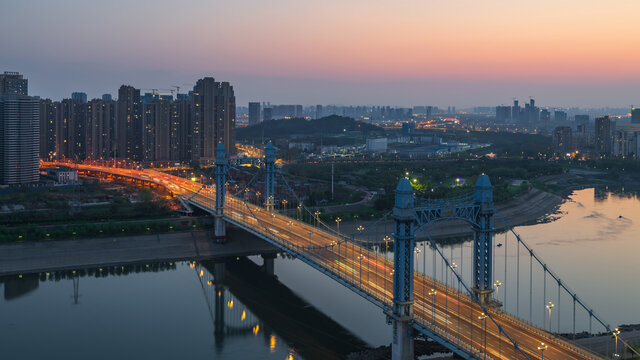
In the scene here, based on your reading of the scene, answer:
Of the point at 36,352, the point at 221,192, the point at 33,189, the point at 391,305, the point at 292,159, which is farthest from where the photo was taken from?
the point at 292,159

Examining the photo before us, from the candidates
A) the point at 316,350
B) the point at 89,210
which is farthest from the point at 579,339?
the point at 89,210

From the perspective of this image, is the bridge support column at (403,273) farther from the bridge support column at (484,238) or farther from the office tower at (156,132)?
the office tower at (156,132)

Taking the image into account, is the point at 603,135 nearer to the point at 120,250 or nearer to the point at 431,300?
the point at 120,250

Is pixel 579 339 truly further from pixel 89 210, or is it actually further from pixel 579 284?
pixel 89 210

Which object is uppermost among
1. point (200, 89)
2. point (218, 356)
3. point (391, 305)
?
point (200, 89)

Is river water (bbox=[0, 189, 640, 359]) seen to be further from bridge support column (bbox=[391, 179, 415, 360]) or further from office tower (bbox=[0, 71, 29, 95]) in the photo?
office tower (bbox=[0, 71, 29, 95])

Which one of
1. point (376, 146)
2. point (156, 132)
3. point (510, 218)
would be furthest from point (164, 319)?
point (376, 146)
